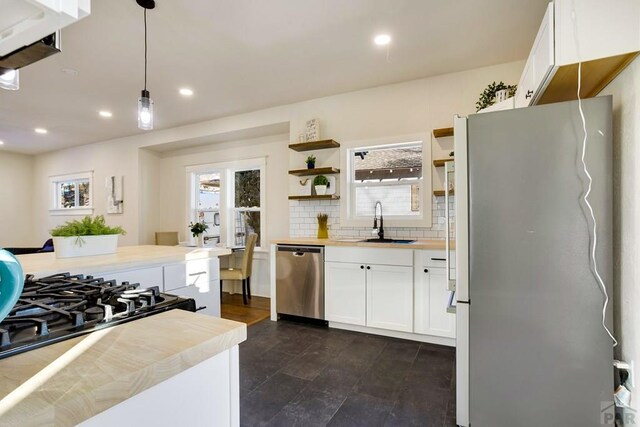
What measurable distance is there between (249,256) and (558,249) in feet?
11.3

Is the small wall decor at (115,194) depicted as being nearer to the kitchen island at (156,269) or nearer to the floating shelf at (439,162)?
the kitchen island at (156,269)

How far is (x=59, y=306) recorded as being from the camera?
2.82ft

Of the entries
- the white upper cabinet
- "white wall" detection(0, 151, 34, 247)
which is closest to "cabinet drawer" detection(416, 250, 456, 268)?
the white upper cabinet

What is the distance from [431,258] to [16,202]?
8578 mm

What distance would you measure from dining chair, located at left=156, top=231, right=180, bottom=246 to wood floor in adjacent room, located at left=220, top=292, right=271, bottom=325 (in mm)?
1445

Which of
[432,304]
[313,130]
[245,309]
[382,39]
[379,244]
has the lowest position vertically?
[245,309]

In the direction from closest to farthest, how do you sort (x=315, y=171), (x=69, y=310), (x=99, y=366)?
(x=99, y=366), (x=69, y=310), (x=315, y=171)

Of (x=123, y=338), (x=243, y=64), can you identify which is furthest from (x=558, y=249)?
(x=243, y=64)

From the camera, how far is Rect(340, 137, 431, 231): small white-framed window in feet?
11.0

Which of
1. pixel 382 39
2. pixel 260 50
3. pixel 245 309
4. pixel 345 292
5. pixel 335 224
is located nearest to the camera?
pixel 382 39

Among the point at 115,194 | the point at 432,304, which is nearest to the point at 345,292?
the point at 432,304

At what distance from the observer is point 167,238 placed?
5.30 meters

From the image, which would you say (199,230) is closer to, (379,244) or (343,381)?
(379,244)

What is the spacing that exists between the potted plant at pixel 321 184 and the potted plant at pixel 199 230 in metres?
2.28
